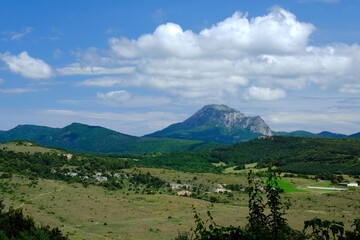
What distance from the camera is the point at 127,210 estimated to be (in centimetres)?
8538

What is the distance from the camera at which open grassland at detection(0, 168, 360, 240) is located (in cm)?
6698

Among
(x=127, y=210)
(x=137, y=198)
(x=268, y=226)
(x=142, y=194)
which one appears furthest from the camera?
(x=142, y=194)

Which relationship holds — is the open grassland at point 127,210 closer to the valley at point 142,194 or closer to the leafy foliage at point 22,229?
the valley at point 142,194

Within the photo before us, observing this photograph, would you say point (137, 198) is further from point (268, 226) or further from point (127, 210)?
point (268, 226)

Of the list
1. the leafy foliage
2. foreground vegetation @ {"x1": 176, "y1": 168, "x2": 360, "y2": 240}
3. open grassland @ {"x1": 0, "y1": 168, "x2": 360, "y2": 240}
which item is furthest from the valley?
the leafy foliage

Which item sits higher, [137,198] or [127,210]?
[137,198]

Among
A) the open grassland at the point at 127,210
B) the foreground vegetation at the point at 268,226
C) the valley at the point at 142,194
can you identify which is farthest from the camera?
the valley at the point at 142,194

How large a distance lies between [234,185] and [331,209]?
47.7 meters

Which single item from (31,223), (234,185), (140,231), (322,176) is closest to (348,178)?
(322,176)

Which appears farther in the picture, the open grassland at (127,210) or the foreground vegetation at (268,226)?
the open grassland at (127,210)

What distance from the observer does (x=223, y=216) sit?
81688 mm

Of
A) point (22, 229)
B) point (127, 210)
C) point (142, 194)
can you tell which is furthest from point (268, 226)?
point (142, 194)

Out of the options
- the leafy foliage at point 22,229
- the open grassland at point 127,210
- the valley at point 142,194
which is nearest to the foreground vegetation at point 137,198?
the open grassland at point 127,210

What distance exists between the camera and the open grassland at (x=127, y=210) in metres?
67.0
